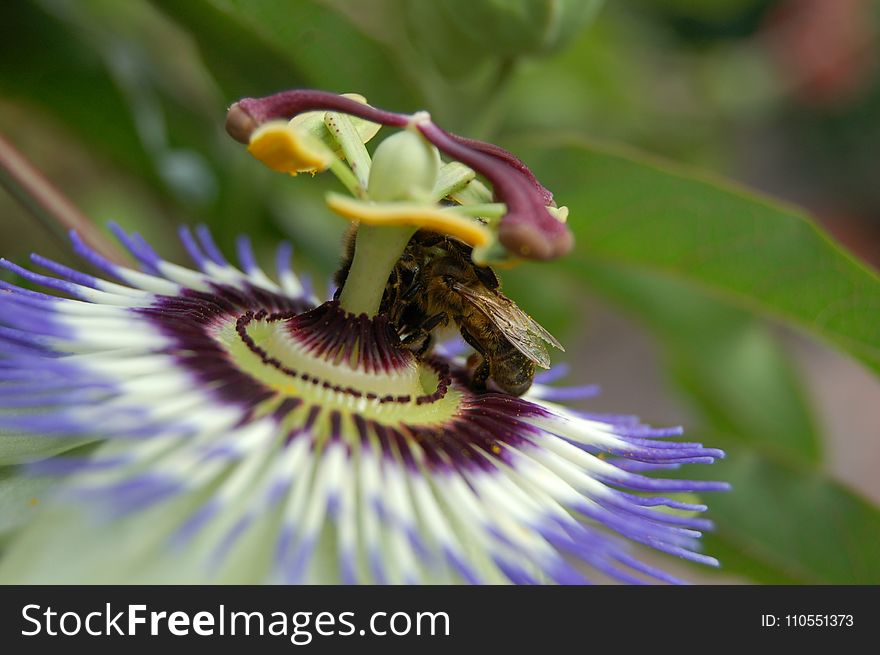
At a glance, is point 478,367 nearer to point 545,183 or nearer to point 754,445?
point 545,183

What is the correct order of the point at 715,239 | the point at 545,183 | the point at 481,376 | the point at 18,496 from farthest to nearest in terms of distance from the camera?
the point at 545,183 < the point at 715,239 < the point at 481,376 < the point at 18,496

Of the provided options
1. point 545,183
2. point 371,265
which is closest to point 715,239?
point 545,183

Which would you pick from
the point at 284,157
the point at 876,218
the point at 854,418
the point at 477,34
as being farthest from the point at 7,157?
the point at 876,218

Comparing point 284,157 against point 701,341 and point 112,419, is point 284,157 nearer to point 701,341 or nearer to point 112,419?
point 112,419

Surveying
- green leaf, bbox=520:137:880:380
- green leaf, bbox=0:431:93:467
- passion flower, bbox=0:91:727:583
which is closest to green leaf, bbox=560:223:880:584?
green leaf, bbox=520:137:880:380

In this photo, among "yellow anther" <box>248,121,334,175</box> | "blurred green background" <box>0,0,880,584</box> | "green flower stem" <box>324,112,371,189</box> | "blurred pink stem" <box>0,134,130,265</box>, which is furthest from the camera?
"blurred green background" <box>0,0,880,584</box>

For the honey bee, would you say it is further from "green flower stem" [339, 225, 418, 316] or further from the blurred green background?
the blurred green background
